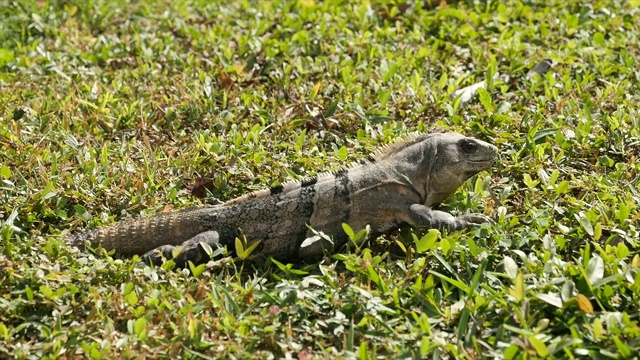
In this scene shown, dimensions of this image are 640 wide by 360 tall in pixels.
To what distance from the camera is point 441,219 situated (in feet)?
17.5

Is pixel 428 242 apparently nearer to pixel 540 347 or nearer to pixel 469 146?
pixel 469 146

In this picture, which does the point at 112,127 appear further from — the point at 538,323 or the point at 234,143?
the point at 538,323

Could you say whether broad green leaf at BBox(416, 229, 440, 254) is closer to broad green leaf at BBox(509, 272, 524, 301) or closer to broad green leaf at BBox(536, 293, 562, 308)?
broad green leaf at BBox(509, 272, 524, 301)

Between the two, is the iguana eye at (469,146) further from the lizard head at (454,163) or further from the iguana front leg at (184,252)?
the iguana front leg at (184,252)

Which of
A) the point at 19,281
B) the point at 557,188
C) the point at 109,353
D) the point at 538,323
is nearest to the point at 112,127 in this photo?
the point at 19,281

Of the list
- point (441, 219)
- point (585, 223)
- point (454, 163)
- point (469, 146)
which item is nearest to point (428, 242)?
point (441, 219)

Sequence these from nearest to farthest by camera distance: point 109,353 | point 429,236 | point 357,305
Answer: point 109,353, point 357,305, point 429,236

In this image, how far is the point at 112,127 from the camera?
684 centimetres

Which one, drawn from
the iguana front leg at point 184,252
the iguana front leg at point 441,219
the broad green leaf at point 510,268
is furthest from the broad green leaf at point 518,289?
the iguana front leg at point 184,252

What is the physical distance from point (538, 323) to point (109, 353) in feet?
6.90

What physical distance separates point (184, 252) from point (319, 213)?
2.78ft

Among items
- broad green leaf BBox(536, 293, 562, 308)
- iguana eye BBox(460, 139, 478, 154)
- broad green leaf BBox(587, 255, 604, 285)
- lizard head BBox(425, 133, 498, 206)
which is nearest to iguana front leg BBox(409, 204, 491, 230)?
lizard head BBox(425, 133, 498, 206)

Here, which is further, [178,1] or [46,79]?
[178,1]

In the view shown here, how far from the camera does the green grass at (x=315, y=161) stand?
4496 millimetres
